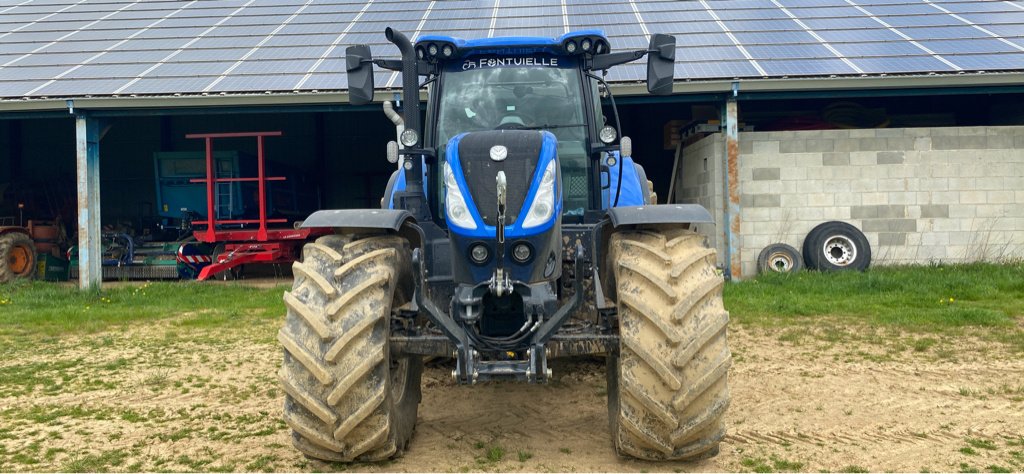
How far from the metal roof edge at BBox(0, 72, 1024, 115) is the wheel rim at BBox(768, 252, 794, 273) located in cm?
240

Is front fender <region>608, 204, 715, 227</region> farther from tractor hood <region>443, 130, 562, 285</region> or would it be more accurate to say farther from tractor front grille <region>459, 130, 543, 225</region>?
tractor front grille <region>459, 130, 543, 225</region>

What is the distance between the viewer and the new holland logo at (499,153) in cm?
356

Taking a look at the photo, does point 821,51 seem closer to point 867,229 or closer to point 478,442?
point 867,229

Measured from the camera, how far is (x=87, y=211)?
38.4ft

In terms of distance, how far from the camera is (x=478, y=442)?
421cm

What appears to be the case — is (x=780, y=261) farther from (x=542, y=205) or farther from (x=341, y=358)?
(x=341, y=358)

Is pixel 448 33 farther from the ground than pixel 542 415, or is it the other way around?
pixel 448 33

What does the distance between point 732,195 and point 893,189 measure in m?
2.56

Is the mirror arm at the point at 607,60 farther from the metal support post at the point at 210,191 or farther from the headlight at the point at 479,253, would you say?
the metal support post at the point at 210,191

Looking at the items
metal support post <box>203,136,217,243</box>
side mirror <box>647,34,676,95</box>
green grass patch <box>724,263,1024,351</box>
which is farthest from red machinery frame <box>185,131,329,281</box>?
side mirror <box>647,34,676,95</box>

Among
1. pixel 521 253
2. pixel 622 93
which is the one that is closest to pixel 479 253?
pixel 521 253

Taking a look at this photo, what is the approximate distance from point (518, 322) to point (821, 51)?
9.83m

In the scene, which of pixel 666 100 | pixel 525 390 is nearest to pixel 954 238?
pixel 666 100

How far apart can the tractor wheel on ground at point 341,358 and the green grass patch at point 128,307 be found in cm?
519
